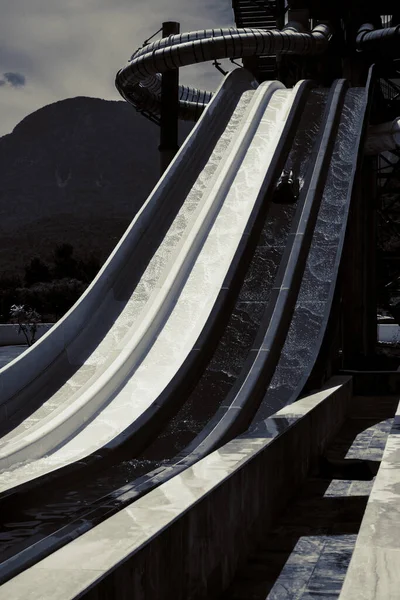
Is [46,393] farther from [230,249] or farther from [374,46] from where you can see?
[374,46]

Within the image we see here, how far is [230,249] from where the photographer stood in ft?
36.2

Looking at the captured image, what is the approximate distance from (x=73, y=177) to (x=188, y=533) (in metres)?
113

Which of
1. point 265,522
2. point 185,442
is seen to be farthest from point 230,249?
point 265,522

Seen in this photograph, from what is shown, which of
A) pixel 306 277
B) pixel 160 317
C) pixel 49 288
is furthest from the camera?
pixel 49 288

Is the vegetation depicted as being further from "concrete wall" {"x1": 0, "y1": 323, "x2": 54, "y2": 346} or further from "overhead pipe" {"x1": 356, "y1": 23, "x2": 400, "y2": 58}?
"overhead pipe" {"x1": 356, "y1": 23, "x2": 400, "y2": 58}

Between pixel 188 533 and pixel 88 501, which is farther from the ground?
pixel 188 533

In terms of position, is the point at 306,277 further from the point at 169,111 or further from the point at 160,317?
the point at 169,111

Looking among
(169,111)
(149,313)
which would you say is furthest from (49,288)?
(149,313)

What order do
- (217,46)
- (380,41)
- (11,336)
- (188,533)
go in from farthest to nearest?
(11,336), (380,41), (217,46), (188,533)

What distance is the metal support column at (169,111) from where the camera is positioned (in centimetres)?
1822

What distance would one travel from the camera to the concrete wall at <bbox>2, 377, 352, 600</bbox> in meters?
2.45

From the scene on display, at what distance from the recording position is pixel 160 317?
32.5ft

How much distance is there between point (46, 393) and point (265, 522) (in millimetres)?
4674

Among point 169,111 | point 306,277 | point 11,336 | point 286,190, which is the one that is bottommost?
point 11,336
